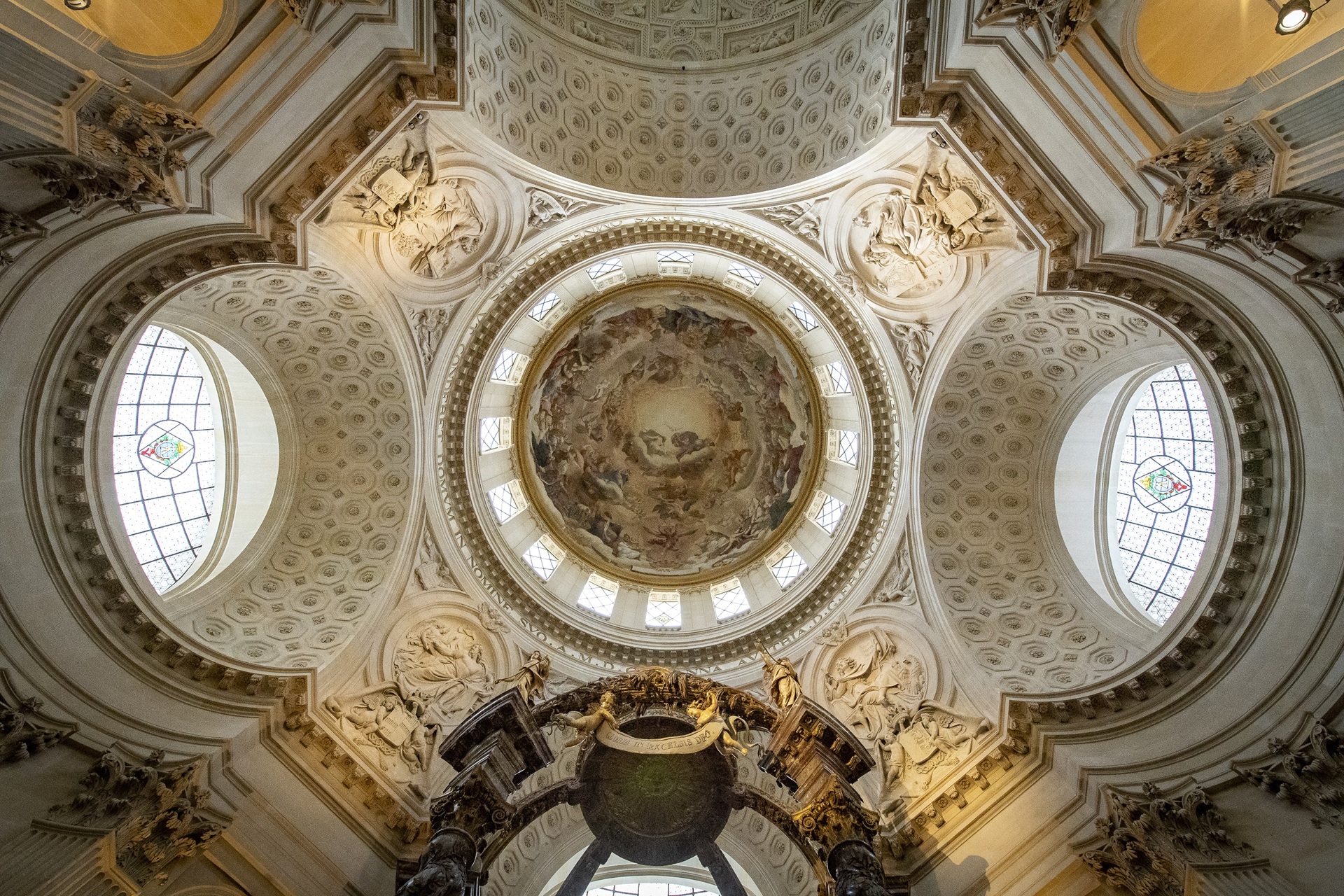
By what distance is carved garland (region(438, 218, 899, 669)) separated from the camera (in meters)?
17.5

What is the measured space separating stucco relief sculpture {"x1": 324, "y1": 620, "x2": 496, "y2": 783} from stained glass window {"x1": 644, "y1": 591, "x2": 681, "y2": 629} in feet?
16.4

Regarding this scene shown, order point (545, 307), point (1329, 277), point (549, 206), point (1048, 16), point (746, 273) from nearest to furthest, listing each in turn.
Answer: point (1329, 277) → point (1048, 16) → point (549, 206) → point (746, 273) → point (545, 307)

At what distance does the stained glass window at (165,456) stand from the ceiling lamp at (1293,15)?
18260mm

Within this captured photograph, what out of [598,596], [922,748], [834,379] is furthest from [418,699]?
[834,379]

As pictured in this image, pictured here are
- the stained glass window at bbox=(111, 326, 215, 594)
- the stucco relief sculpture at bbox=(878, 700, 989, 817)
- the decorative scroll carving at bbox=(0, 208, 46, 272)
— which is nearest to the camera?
the decorative scroll carving at bbox=(0, 208, 46, 272)

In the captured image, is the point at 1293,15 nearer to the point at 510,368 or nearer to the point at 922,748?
the point at 922,748

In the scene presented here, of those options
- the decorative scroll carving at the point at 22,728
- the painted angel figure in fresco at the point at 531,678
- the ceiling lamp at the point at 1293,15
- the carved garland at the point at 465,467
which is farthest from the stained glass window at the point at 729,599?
the ceiling lamp at the point at 1293,15

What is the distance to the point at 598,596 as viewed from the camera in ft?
70.7

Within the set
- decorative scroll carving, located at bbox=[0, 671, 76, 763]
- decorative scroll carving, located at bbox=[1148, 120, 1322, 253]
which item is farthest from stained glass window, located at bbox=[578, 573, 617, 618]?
decorative scroll carving, located at bbox=[1148, 120, 1322, 253]

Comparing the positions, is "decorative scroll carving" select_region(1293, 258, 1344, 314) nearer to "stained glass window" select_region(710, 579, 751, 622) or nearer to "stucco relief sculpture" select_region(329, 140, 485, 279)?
"stucco relief sculpture" select_region(329, 140, 485, 279)

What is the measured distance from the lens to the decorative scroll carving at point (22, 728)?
9.57 meters

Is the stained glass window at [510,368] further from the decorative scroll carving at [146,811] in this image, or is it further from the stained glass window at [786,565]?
the decorative scroll carving at [146,811]

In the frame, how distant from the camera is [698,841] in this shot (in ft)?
39.0

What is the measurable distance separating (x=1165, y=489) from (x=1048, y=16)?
10.8 meters
